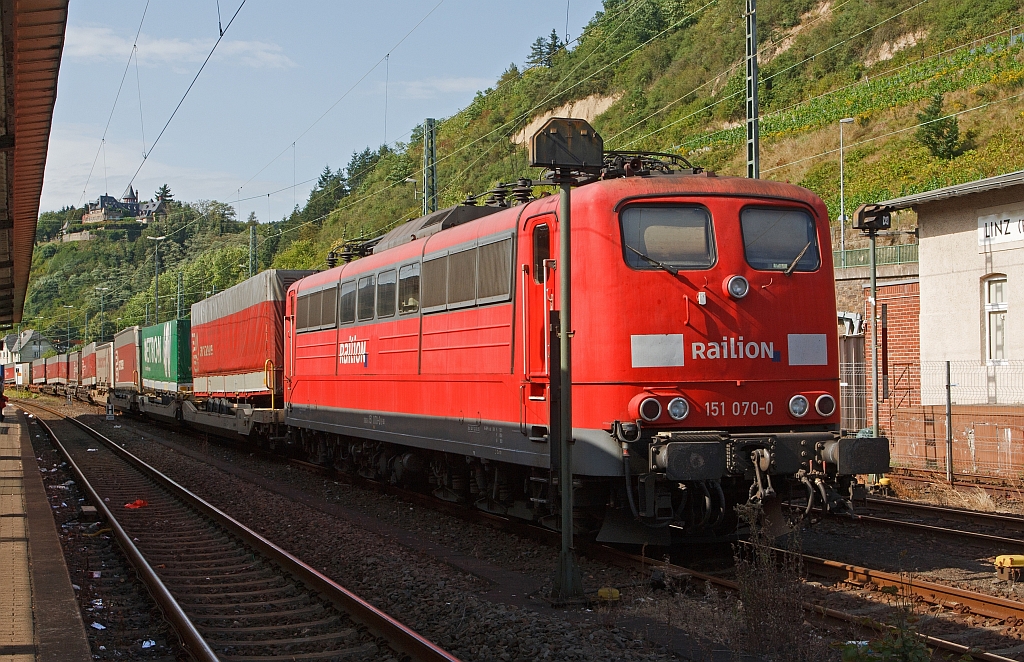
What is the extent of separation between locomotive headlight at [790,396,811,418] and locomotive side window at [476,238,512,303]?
2.80 meters

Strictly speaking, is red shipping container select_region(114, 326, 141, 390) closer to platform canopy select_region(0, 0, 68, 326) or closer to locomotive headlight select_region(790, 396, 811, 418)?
platform canopy select_region(0, 0, 68, 326)

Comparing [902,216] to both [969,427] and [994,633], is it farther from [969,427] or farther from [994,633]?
[994,633]

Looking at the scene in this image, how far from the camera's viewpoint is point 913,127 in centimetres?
5031

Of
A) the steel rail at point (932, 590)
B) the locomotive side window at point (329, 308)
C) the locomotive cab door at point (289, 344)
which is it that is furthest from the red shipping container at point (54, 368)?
the steel rail at point (932, 590)

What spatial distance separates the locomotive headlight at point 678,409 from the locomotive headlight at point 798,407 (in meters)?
1.05

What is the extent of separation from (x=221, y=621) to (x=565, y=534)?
270 centimetres

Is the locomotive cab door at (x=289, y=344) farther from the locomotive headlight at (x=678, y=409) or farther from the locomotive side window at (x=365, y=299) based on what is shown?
the locomotive headlight at (x=678, y=409)

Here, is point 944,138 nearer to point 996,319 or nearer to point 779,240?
point 996,319

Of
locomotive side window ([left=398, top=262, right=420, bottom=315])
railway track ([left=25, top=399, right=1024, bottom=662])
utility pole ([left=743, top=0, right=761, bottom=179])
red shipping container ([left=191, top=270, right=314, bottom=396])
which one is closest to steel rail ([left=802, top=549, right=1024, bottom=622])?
railway track ([left=25, top=399, right=1024, bottom=662])

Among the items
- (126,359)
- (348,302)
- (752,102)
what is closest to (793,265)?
(752,102)

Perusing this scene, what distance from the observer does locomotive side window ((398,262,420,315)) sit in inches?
470

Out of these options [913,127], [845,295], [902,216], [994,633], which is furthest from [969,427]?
[913,127]

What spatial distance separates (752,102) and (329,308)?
6.98 m

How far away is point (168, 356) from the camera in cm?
3180
